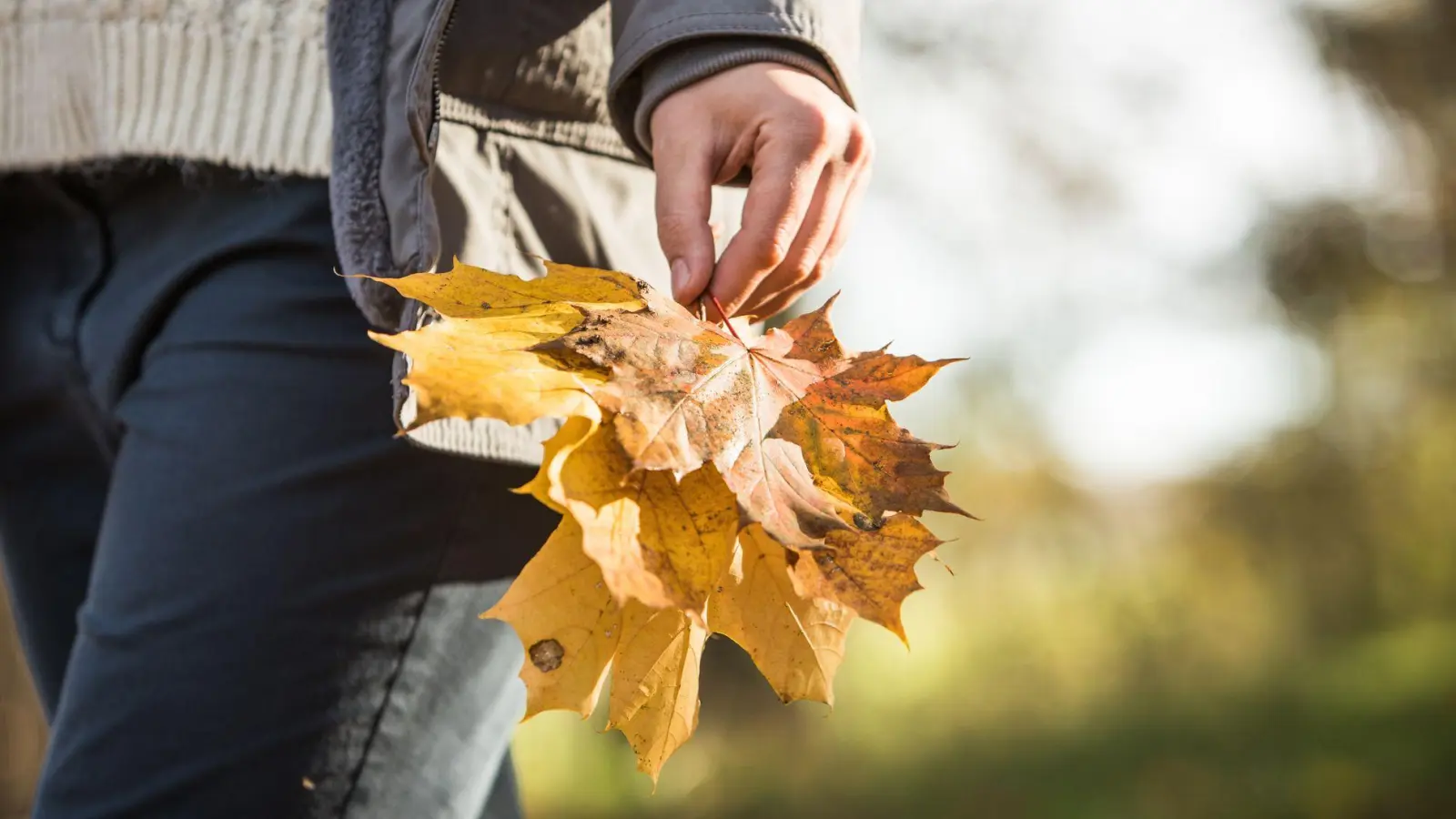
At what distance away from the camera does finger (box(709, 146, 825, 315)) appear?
2.41 feet

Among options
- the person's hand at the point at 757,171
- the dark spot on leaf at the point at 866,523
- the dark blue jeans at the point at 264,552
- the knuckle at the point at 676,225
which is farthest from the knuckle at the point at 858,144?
the dark blue jeans at the point at 264,552

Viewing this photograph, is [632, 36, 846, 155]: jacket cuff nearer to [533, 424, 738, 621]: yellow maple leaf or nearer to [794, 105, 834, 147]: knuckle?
[794, 105, 834, 147]: knuckle

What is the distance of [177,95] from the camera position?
97 cm

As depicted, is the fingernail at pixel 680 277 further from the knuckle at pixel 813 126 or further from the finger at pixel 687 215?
the knuckle at pixel 813 126

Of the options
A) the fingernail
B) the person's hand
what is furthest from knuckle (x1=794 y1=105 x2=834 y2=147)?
the fingernail

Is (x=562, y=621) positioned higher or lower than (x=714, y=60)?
lower

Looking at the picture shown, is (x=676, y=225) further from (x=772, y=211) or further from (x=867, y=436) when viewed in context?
(x=867, y=436)

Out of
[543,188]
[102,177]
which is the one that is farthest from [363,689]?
[102,177]

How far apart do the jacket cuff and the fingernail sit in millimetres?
131

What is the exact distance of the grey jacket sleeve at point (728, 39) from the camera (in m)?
0.78

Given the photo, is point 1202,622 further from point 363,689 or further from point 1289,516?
point 363,689

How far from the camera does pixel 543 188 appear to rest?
942mm

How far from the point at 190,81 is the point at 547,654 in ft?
2.11

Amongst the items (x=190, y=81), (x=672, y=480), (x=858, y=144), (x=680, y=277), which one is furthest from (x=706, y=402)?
(x=190, y=81)
